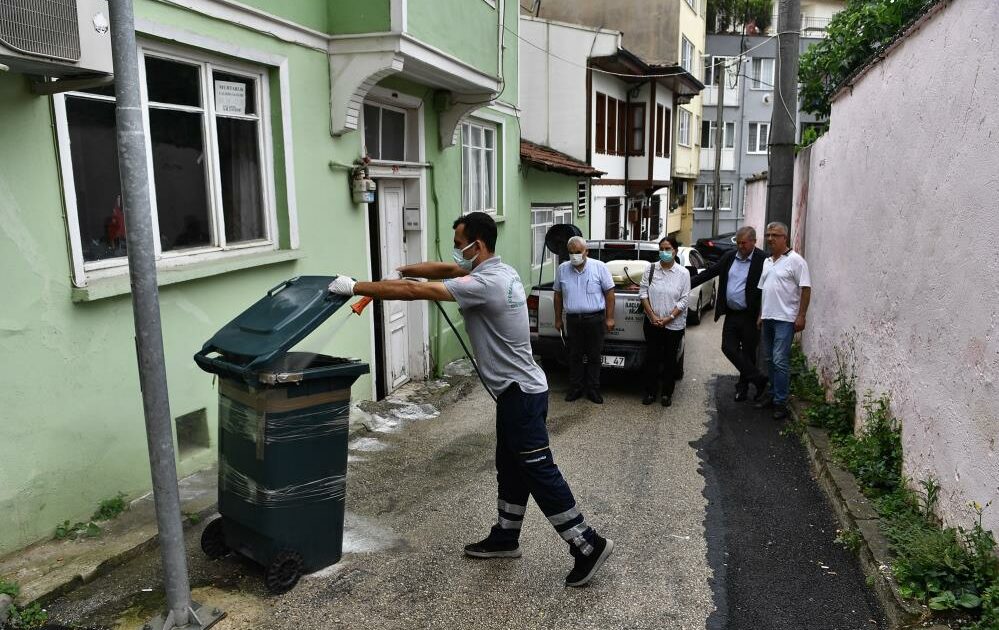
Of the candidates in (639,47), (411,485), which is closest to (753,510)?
(411,485)

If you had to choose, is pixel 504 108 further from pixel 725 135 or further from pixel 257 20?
pixel 725 135

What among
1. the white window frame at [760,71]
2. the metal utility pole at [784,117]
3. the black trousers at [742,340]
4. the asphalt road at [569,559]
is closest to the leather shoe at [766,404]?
the black trousers at [742,340]

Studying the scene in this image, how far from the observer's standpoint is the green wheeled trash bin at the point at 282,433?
3721 mm

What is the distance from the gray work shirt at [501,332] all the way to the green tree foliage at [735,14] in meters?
38.8

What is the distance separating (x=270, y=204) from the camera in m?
6.22

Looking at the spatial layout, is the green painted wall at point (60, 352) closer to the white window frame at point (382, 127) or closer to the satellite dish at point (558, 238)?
the white window frame at point (382, 127)

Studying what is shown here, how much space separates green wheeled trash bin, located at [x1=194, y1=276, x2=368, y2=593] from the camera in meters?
3.72

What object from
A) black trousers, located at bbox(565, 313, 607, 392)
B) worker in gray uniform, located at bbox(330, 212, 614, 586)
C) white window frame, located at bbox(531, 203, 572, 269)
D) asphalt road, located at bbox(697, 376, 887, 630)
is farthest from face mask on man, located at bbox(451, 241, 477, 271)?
white window frame, located at bbox(531, 203, 572, 269)

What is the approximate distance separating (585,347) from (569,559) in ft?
12.9

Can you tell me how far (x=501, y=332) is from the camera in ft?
13.3

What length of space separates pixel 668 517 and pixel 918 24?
3.79 metres

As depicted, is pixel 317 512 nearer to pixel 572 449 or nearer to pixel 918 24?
pixel 572 449

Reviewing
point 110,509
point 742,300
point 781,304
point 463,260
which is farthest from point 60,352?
point 742,300

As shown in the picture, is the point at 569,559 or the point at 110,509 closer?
the point at 569,559
